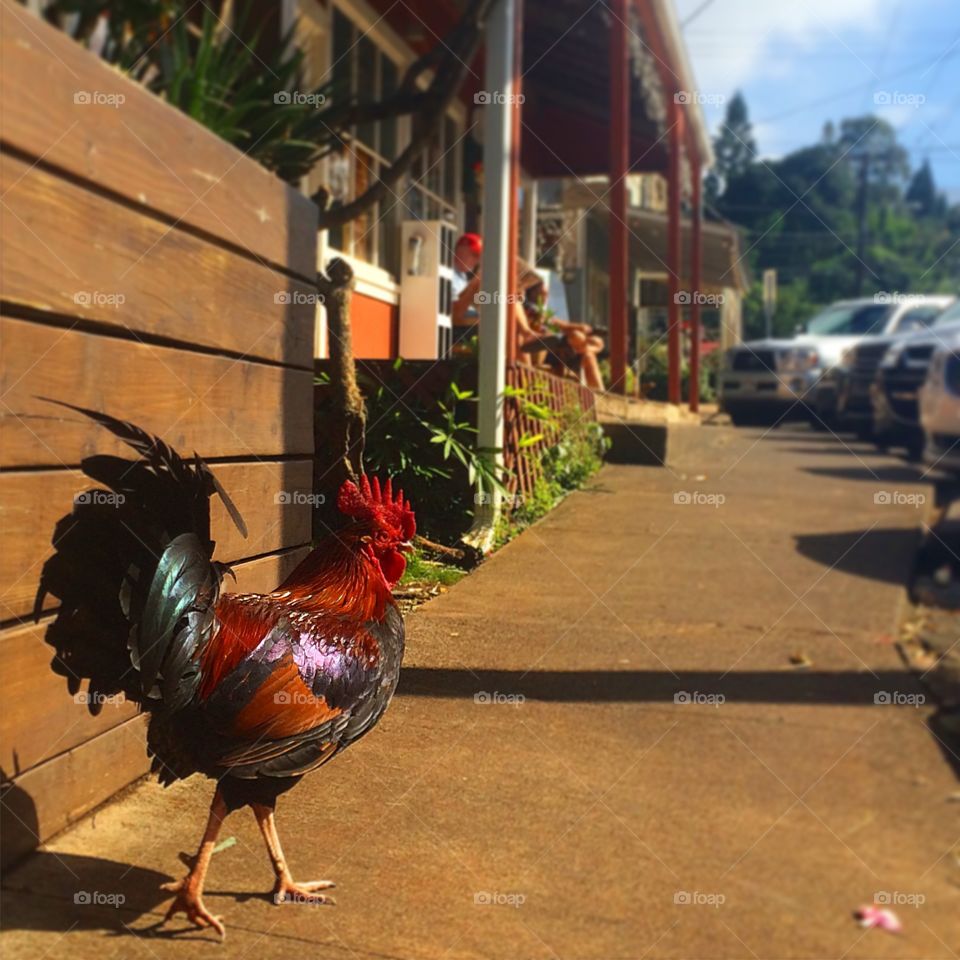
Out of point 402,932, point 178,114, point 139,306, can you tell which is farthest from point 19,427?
point 402,932

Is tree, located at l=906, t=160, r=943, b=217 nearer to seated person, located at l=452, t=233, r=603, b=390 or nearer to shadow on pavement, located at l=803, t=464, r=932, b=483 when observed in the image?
shadow on pavement, located at l=803, t=464, r=932, b=483

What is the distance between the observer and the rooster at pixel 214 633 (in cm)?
126

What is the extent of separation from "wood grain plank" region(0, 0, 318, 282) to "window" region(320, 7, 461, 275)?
0.18 metres

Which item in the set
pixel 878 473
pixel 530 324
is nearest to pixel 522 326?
pixel 530 324

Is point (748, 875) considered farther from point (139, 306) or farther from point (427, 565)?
point (139, 306)

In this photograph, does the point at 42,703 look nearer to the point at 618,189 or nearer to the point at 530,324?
the point at 530,324

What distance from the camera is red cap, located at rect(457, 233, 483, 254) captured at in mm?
1404

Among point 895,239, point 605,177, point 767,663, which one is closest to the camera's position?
point 895,239

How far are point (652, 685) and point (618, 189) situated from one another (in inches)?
29.5

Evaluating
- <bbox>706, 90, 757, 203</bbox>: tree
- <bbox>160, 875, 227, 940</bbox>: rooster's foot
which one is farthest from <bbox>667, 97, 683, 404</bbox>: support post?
<bbox>160, 875, 227, 940</bbox>: rooster's foot

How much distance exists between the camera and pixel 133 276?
1.22 metres

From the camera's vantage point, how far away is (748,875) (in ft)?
3.13

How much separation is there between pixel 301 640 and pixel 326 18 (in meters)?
3.72

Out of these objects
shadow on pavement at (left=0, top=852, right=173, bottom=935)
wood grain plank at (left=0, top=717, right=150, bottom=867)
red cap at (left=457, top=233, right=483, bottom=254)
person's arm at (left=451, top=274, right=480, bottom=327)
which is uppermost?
red cap at (left=457, top=233, right=483, bottom=254)
